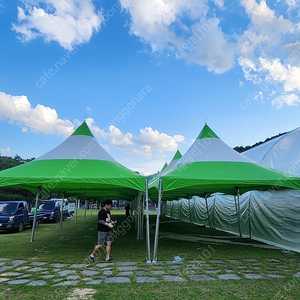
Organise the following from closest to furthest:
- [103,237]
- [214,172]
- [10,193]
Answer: [103,237] → [214,172] → [10,193]

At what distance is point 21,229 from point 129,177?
10.0 meters

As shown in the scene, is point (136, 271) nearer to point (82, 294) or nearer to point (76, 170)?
point (82, 294)

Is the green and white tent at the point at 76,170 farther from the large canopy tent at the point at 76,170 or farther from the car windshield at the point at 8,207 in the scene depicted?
the car windshield at the point at 8,207

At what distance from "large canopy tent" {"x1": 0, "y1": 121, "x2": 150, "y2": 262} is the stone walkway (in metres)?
2.09

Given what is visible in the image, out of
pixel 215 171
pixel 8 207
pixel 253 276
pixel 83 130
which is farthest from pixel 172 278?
pixel 8 207

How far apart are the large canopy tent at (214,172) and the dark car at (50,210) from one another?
13829 mm

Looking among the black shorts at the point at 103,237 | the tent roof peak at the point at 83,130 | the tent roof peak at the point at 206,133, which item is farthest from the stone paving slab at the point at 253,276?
the tent roof peak at the point at 83,130

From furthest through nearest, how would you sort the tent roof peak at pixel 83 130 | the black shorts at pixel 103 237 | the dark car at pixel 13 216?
the dark car at pixel 13 216 < the tent roof peak at pixel 83 130 < the black shorts at pixel 103 237

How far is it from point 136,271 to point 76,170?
10.9ft

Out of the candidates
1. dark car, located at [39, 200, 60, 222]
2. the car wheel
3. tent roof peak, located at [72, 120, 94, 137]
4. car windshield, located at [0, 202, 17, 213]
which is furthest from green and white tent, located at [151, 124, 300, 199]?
dark car, located at [39, 200, 60, 222]

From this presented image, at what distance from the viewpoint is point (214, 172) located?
26.4ft

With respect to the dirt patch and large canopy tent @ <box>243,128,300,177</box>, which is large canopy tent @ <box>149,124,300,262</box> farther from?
the dirt patch

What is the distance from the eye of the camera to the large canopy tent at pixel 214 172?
24.7 ft

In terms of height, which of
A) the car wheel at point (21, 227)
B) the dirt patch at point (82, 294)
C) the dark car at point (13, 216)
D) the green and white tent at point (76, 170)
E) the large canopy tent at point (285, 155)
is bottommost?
the dirt patch at point (82, 294)
